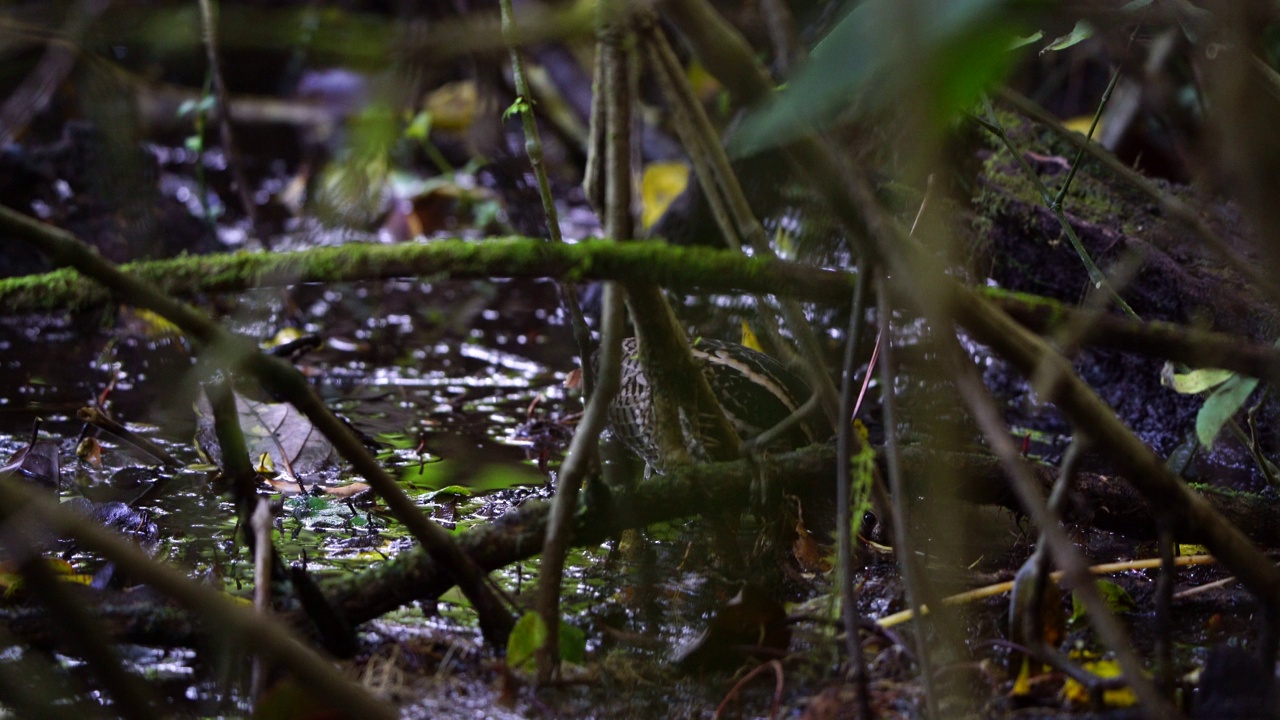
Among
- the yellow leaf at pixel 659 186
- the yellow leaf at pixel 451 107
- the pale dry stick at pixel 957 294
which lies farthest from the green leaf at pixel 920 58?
the yellow leaf at pixel 451 107

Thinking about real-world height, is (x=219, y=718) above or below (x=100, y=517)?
below

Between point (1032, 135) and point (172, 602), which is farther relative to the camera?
point (1032, 135)

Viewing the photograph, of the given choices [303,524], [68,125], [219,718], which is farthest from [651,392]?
[68,125]

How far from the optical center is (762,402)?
6.33 feet

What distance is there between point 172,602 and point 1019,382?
90.3 inches

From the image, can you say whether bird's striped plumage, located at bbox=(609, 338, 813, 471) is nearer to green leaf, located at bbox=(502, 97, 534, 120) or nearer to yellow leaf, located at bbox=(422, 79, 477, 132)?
Result: green leaf, located at bbox=(502, 97, 534, 120)

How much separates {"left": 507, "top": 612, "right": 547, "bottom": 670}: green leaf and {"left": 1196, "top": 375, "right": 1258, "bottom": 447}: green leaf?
0.92 m

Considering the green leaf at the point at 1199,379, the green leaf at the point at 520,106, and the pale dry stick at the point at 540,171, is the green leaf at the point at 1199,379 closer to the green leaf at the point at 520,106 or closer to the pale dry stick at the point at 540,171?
the pale dry stick at the point at 540,171

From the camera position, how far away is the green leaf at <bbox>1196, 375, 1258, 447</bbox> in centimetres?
133

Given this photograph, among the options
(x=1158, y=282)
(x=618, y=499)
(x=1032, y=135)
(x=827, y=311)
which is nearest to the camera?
(x=618, y=499)

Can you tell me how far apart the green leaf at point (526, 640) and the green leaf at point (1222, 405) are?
92cm

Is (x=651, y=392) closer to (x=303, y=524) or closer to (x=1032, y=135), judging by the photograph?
(x=303, y=524)

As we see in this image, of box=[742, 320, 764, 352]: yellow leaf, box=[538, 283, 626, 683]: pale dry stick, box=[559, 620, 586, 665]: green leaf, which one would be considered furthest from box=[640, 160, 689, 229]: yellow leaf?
box=[559, 620, 586, 665]: green leaf

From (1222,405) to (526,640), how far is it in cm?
97
